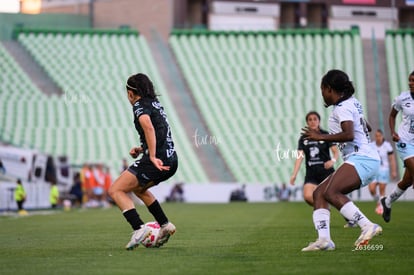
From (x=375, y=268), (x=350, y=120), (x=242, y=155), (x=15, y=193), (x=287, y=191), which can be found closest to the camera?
(x=375, y=268)

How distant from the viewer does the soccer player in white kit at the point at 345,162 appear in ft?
35.0

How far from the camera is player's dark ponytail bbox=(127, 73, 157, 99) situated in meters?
11.9

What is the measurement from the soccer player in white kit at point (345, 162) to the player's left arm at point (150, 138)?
6.23 ft

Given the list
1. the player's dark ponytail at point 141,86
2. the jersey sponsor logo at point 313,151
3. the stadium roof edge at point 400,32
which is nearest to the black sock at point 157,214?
the player's dark ponytail at point 141,86

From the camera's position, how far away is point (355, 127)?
10898 mm

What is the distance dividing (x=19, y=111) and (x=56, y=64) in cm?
403

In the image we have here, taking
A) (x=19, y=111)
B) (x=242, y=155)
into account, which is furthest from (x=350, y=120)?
(x=19, y=111)

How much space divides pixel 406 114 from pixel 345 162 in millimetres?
4455

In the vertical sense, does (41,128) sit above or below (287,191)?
above

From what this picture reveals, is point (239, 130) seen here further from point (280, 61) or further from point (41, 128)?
point (41, 128)

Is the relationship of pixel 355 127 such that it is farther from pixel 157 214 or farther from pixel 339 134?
pixel 157 214

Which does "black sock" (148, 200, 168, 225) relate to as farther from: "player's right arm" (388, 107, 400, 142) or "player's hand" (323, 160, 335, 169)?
"player's hand" (323, 160, 335, 169)

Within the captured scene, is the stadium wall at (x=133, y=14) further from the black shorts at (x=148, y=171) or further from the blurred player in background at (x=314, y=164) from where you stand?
the black shorts at (x=148, y=171)

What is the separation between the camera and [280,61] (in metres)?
48.5
